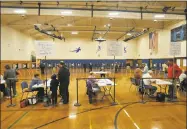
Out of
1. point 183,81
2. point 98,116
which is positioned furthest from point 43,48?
point 183,81

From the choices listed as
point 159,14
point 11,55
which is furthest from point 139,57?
point 11,55

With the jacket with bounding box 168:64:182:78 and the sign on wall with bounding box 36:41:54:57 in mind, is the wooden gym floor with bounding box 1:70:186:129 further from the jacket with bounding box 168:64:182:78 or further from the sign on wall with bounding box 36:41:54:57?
the sign on wall with bounding box 36:41:54:57

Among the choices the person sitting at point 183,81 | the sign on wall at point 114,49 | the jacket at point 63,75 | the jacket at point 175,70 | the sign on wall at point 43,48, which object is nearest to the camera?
the jacket at point 63,75

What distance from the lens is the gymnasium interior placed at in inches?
183

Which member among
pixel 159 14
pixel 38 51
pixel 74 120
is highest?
pixel 159 14

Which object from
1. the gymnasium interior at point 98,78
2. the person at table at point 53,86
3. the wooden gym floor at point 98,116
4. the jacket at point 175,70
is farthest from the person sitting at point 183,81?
the person at table at point 53,86

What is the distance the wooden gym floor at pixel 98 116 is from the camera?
163 inches

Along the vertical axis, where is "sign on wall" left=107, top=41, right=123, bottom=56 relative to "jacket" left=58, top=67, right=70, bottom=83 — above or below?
above

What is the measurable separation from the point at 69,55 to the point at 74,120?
1848 cm

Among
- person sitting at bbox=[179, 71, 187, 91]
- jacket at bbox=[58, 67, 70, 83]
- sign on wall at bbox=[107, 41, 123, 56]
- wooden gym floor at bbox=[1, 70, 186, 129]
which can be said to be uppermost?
sign on wall at bbox=[107, 41, 123, 56]

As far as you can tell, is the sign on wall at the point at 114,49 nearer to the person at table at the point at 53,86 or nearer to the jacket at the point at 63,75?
the jacket at the point at 63,75

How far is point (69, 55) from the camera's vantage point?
891 inches

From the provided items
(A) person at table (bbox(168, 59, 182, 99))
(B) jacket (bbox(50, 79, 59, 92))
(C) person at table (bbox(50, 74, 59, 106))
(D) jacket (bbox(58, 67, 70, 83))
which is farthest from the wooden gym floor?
(D) jacket (bbox(58, 67, 70, 83))

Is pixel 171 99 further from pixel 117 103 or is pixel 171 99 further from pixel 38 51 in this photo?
pixel 38 51
